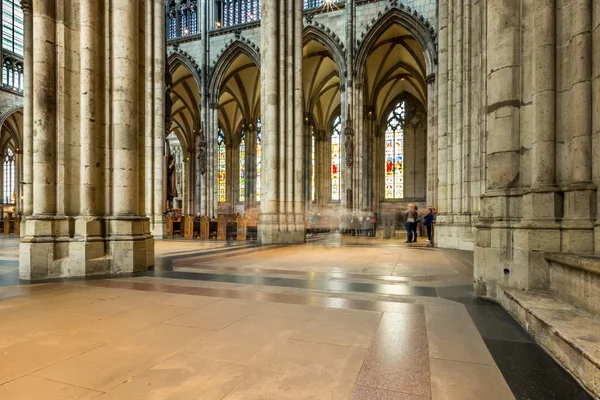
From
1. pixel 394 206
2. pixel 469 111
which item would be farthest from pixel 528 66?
pixel 394 206

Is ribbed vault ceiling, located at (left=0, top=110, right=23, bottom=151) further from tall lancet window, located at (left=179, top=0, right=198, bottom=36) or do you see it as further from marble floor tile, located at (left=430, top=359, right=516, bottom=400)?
marble floor tile, located at (left=430, top=359, right=516, bottom=400)

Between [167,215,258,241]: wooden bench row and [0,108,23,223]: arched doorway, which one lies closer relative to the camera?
[167,215,258,241]: wooden bench row

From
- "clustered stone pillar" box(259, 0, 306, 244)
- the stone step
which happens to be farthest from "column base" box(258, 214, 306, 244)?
the stone step

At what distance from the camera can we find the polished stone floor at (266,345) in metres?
2.10

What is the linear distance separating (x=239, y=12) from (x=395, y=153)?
18239 millimetres

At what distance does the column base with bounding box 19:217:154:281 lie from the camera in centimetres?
581

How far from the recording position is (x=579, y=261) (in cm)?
307

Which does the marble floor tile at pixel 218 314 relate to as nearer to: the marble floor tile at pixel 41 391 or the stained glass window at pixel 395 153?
the marble floor tile at pixel 41 391

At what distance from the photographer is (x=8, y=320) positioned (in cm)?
341

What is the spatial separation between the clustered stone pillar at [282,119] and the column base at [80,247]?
7.55 meters

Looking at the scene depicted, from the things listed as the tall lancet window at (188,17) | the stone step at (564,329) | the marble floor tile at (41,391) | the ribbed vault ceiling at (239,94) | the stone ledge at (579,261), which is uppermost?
the tall lancet window at (188,17)

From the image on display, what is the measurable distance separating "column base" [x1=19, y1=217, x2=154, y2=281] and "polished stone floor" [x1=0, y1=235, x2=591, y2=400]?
71cm

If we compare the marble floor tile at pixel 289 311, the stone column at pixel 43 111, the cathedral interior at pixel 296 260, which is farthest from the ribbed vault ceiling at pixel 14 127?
the marble floor tile at pixel 289 311

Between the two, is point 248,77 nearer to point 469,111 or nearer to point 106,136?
point 469,111
